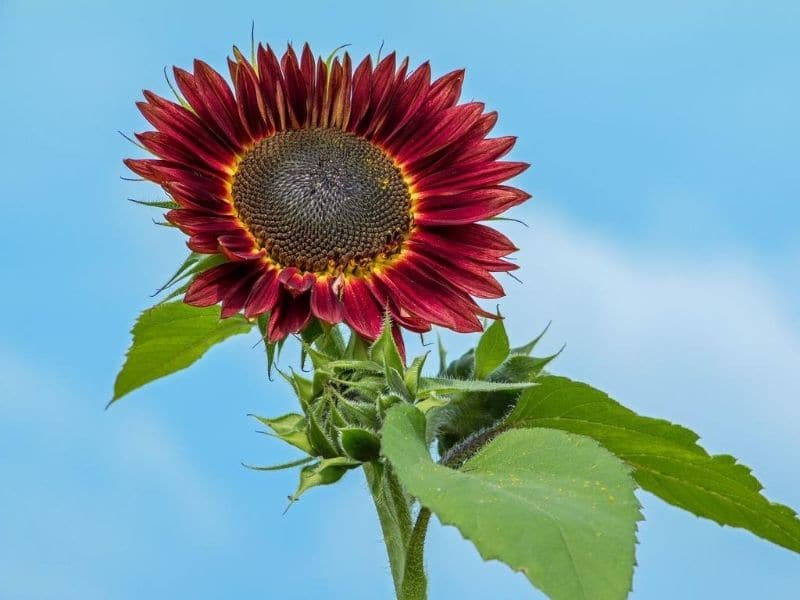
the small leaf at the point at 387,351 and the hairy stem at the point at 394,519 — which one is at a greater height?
the small leaf at the point at 387,351

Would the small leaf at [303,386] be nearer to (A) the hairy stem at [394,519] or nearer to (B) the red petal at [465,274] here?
(A) the hairy stem at [394,519]

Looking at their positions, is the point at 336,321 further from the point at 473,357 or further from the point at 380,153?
the point at 380,153

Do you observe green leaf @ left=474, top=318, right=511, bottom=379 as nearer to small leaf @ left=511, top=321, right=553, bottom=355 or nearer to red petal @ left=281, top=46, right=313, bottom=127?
small leaf @ left=511, top=321, right=553, bottom=355

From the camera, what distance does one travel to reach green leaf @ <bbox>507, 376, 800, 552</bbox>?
1866 millimetres

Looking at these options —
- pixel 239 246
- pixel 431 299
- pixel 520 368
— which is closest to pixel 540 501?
pixel 520 368

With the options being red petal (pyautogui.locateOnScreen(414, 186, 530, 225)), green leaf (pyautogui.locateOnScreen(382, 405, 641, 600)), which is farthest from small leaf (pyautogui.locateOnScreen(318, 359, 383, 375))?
red petal (pyautogui.locateOnScreen(414, 186, 530, 225))

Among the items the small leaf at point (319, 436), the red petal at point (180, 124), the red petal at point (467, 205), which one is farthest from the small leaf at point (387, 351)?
the red petal at point (180, 124)

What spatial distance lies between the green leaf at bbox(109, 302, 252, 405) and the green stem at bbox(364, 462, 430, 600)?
17.2 inches

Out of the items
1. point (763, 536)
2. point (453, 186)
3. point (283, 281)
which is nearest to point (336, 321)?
point (283, 281)

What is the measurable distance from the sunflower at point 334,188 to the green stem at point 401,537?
24cm

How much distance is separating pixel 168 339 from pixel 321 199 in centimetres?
38

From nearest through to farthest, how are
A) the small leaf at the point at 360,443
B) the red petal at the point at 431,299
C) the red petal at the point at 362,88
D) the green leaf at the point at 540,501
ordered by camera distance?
the green leaf at the point at 540,501
the small leaf at the point at 360,443
the red petal at the point at 431,299
the red petal at the point at 362,88

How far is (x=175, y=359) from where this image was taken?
216cm

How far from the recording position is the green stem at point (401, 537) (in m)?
1.83
